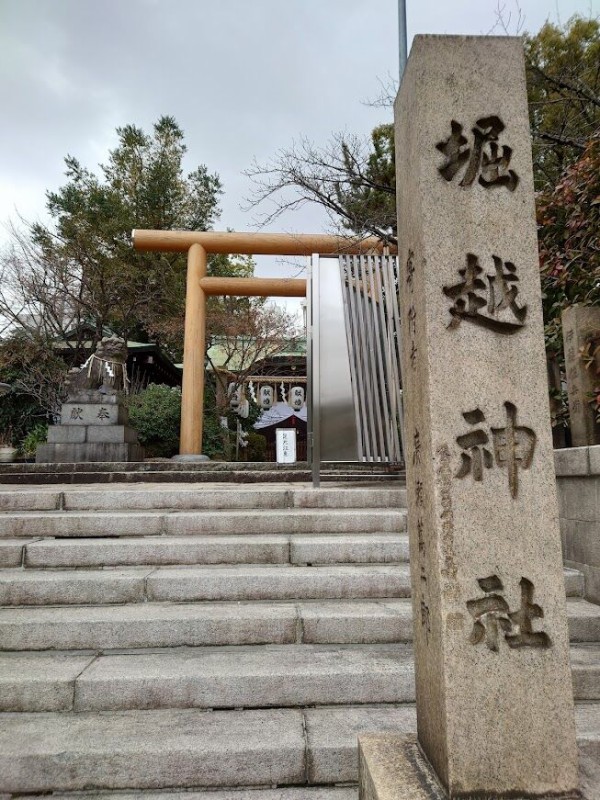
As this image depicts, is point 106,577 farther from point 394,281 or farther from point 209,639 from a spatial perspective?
point 394,281

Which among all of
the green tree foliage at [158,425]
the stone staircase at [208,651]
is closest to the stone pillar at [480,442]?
the stone staircase at [208,651]

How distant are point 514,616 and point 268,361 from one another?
702 inches

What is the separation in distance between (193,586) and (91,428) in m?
6.75

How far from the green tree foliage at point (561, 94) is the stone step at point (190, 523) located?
4955mm

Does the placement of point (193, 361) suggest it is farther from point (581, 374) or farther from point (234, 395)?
point (581, 374)

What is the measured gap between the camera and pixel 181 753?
2.19m

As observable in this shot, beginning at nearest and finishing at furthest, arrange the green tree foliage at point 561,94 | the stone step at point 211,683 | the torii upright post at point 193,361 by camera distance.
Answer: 1. the stone step at point 211,683
2. the green tree foliage at point 561,94
3. the torii upright post at point 193,361

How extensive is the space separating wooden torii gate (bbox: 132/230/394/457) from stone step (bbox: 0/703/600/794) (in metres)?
7.76

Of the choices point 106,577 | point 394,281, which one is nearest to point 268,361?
point 394,281

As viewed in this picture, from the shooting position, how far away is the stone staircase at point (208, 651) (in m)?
2.18

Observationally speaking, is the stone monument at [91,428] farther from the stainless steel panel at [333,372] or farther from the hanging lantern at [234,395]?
the hanging lantern at [234,395]

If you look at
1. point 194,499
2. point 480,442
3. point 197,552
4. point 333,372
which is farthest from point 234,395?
point 480,442

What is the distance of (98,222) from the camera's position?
709 inches

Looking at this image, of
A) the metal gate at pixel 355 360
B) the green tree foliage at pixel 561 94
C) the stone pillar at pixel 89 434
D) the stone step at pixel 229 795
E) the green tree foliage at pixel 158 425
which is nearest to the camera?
the stone step at pixel 229 795
